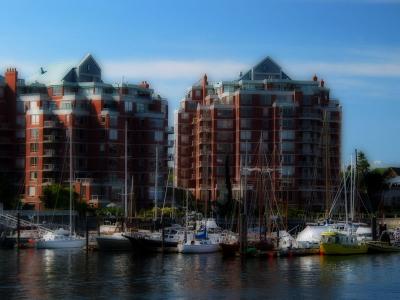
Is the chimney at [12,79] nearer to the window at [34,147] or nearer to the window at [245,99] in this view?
the window at [34,147]

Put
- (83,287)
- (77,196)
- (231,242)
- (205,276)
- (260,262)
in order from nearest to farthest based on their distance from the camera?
(83,287), (205,276), (260,262), (231,242), (77,196)

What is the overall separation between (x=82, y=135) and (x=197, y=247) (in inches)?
2284

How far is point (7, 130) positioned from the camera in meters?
162

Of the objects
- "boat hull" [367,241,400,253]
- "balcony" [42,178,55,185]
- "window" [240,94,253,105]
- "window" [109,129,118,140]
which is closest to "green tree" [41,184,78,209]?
"balcony" [42,178,55,185]

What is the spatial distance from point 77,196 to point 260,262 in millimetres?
59982

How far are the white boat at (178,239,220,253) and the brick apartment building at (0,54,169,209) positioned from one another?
1886 inches

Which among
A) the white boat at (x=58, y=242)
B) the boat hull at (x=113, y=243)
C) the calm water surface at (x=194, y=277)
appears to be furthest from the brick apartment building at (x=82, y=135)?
the calm water surface at (x=194, y=277)

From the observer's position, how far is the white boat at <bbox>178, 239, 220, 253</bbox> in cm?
10750

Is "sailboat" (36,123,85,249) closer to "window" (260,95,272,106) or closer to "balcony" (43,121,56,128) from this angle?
"balcony" (43,121,56,128)

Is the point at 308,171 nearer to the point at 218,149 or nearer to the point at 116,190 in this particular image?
the point at 218,149

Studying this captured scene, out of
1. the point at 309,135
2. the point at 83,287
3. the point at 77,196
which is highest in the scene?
the point at 309,135

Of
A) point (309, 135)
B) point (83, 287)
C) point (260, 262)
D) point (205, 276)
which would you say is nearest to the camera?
point (83, 287)

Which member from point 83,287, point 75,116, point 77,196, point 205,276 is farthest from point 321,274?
point 75,116

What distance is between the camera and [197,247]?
10762cm
